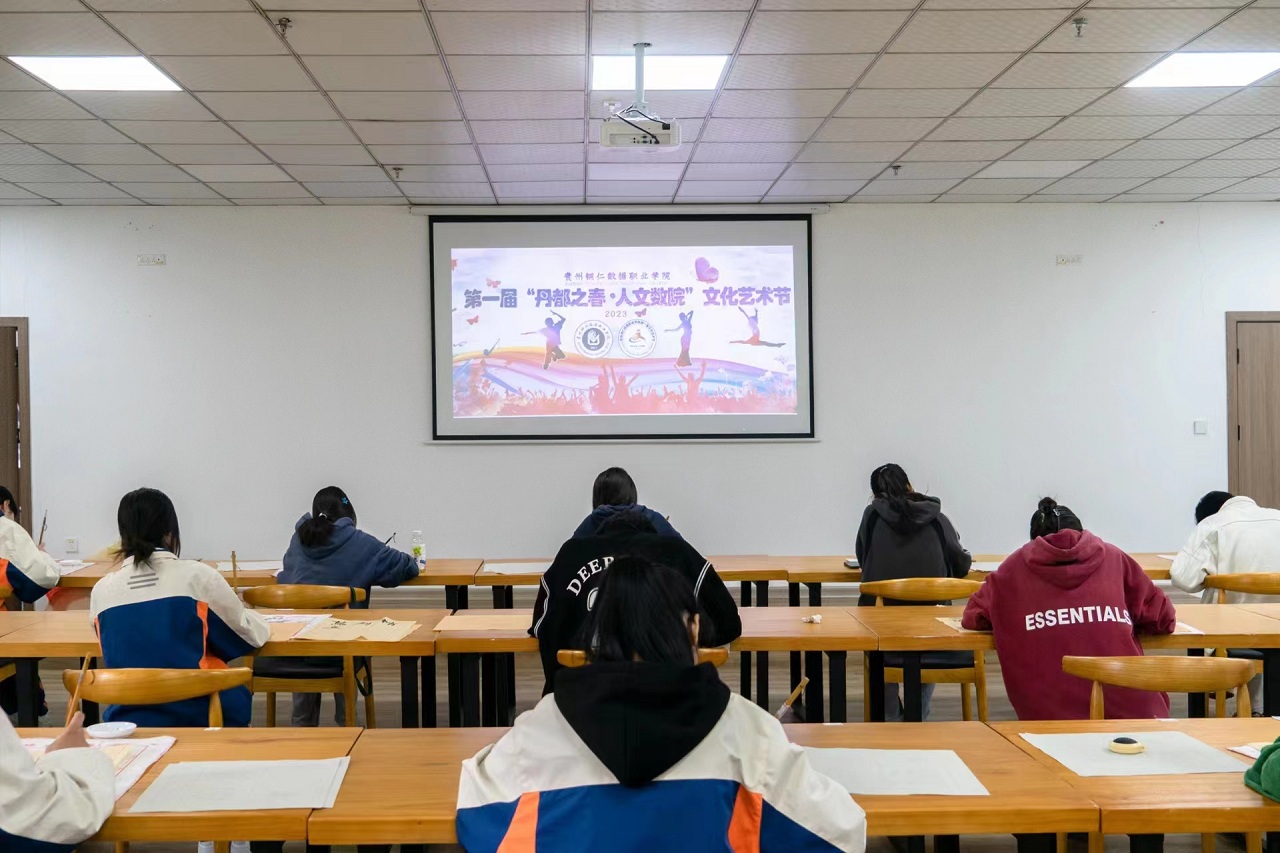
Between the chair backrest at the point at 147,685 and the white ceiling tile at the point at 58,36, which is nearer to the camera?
the chair backrest at the point at 147,685

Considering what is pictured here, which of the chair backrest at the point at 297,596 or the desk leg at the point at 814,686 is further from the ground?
the chair backrest at the point at 297,596

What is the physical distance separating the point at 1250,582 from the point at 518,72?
3753 mm

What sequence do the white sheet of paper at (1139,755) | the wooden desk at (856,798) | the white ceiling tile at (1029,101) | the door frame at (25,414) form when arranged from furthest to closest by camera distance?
the door frame at (25,414) → the white ceiling tile at (1029,101) → the white sheet of paper at (1139,755) → the wooden desk at (856,798)

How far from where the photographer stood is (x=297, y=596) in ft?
12.5

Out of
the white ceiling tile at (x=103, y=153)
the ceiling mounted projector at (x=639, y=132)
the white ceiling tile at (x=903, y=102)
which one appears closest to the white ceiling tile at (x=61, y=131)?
the white ceiling tile at (x=103, y=153)

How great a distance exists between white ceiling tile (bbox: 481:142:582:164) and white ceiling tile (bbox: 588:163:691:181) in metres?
0.23

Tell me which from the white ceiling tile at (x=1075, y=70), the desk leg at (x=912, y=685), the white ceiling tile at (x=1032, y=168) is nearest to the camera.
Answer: the desk leg at (x=912, y=685)

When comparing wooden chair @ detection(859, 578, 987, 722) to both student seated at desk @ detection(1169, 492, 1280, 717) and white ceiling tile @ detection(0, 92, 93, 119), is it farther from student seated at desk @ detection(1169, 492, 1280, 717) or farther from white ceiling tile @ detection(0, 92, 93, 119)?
white ceiling tile @ detection(0, 92, 93, 119)

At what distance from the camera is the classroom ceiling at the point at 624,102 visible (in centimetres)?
385

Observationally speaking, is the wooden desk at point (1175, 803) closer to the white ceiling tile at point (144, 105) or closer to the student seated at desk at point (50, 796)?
the student seated at desk at point (50, 796)

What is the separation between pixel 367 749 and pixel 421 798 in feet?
1.05

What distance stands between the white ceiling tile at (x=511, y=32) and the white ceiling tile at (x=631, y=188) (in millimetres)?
2300

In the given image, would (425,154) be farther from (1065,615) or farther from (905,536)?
(1065,615)

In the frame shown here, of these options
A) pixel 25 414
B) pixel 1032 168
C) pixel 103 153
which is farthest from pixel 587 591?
pixel 25 414
